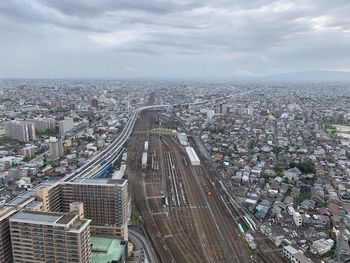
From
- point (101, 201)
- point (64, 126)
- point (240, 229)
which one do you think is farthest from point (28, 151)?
point (240, 229)

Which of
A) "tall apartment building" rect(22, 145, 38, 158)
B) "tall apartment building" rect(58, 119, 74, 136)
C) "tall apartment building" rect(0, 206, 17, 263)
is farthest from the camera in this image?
"tall apartment building" rect(58, 119, 74, 136)

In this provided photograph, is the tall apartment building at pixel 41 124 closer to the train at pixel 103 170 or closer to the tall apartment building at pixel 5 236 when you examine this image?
the train at pixel 103 170

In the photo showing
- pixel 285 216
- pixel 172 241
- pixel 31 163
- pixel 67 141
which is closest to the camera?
pixel 172 241

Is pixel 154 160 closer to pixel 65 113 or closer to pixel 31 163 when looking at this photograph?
pixel 31 163

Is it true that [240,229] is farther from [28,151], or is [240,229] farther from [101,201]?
[28,151]

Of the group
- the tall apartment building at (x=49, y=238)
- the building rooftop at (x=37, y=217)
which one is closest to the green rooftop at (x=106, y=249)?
the tall apartment building at (x=49, y=238)

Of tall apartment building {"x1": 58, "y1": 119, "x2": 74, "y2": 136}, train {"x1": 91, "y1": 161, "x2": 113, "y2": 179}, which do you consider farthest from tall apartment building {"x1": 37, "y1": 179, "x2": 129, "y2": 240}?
tall apartment building {"x1": 58, "y1": 119, "x2": 74, "y2": 136}

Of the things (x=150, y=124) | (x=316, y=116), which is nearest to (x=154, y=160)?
(x=150, y=124)

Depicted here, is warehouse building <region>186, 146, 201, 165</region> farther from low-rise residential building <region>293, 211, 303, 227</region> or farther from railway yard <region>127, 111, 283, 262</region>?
low-rise residential building <region>293, 211, 303, 227</region>
